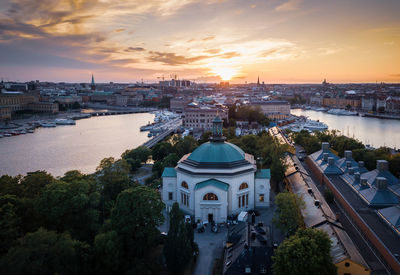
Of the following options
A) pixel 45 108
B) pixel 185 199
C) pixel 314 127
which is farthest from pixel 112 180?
pixel 45 108

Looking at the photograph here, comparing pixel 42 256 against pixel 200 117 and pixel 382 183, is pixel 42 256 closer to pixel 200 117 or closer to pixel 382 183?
pixel 382 183

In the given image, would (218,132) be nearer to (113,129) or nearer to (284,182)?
(284,182)

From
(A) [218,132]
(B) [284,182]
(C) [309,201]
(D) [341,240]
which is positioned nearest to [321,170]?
(B) [284,182]

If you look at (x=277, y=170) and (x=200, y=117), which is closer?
(x=277, y=170)

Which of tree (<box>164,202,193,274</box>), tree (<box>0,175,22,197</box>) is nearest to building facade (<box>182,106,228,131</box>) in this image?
tree (<box>0,175,22,197</box>)

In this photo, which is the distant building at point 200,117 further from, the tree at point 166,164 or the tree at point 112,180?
the tree at point 112,180


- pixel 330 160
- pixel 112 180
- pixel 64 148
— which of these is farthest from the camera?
pixel 64 148

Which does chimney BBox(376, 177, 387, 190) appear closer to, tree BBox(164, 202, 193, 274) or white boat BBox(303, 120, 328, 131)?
tree BBox(164, 202, 193, 274)
